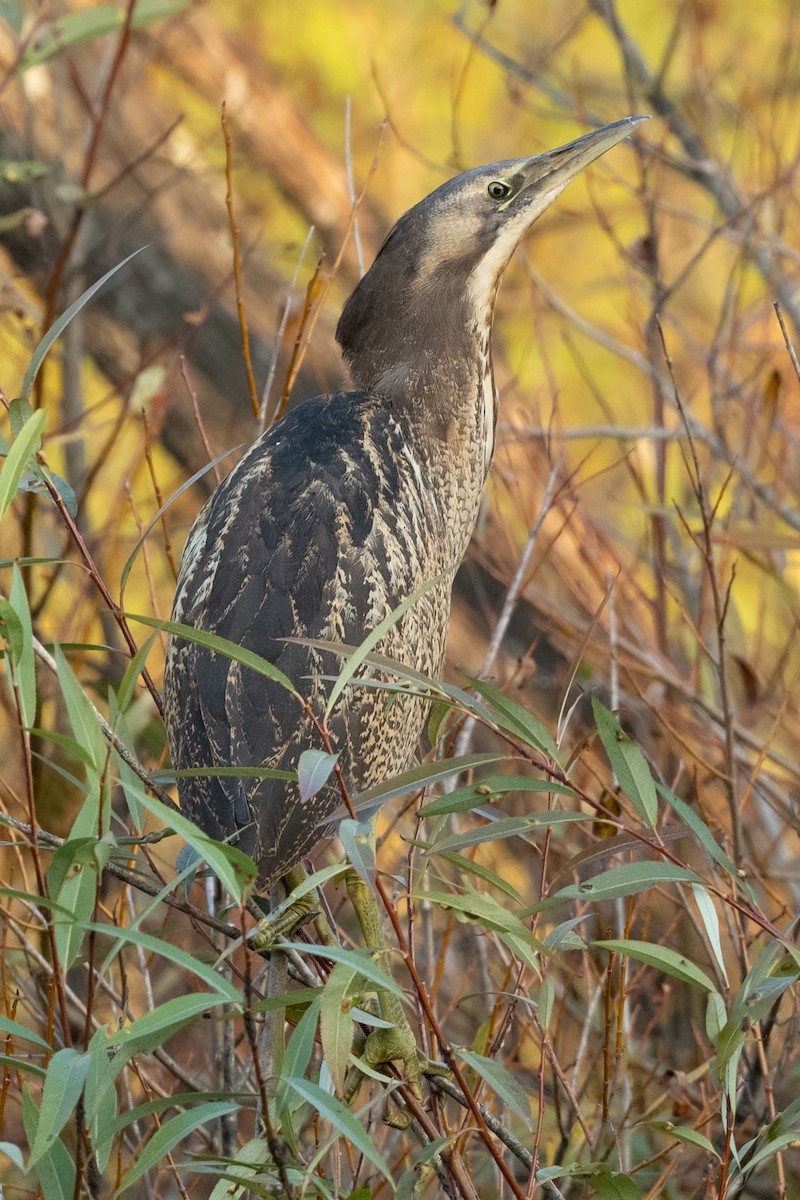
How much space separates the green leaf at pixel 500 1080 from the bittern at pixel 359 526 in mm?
285

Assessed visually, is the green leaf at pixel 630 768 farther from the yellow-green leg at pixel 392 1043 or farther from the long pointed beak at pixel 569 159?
the long pointed beak at pixel 569 159

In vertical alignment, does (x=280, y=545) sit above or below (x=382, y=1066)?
above

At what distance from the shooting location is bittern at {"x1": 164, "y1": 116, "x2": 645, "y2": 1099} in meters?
1.46

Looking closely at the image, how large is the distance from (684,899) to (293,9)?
18.0ft

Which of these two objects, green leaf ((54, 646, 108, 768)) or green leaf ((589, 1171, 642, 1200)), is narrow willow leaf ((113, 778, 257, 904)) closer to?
green leaf ((54, 646, 108, 768))

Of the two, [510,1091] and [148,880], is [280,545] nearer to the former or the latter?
[148,880]

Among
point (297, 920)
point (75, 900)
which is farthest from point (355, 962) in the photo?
point (297, 920)

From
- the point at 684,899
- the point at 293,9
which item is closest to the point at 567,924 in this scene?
the point at 684,899

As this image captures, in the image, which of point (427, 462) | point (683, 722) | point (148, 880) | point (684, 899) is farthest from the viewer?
point (683, 722)

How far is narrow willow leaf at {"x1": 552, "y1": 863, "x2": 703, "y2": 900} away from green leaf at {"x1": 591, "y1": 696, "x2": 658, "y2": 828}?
0.04 metres

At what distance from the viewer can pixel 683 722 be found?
2.44 metres

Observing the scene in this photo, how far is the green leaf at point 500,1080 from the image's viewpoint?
3.84ft

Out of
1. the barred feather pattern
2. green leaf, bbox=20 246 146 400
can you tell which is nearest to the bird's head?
the barred feather pattern

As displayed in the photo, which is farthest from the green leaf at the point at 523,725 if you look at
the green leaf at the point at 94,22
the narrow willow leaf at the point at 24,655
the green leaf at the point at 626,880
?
the green leaf at the point at 94,22
